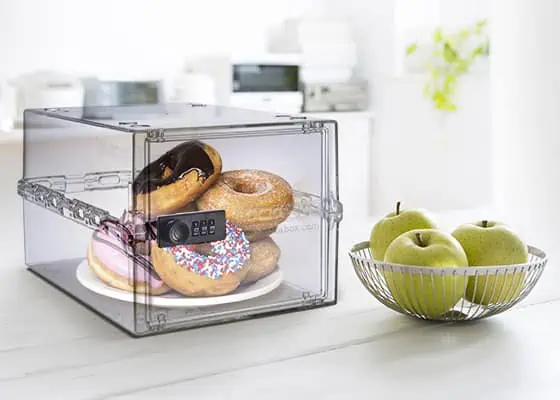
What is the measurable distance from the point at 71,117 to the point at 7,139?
2002mm

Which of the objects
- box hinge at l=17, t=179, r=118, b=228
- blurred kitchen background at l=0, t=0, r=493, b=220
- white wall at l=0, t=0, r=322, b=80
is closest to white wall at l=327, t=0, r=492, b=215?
A: blurred kitchen background at l=0, t=0, r=493, b=220

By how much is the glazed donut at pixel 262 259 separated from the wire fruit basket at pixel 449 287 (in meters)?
0.10

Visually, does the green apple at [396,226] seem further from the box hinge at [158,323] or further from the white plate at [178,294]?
the box hinge at [158,323]

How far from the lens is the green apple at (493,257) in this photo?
1.00 metres

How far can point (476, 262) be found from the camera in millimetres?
1024

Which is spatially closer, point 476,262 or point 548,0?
point 476,262

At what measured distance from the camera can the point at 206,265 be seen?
1018 mm

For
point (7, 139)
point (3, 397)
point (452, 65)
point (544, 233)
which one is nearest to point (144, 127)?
point (3, 397)

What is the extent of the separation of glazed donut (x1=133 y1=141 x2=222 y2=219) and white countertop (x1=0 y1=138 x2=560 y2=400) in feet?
0.47

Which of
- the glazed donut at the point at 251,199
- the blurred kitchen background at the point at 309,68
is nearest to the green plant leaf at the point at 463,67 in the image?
the blurred kitchen background at the point at 309,68

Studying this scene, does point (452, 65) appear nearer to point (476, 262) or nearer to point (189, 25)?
point (189, 25)

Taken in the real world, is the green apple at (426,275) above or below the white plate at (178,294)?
above

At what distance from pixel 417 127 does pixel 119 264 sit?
312 cm

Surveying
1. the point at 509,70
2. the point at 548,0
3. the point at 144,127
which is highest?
the point at 548,0
